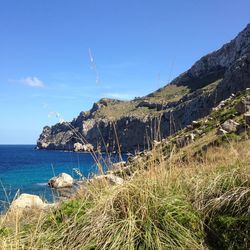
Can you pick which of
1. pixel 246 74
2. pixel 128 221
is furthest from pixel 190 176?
pixel 246 74

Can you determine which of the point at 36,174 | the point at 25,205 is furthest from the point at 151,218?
the point at 36,174

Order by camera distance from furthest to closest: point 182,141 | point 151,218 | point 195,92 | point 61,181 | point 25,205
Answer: point 195,92 < point 182,141 < point 61,181 < point 25,205 < point 151,218

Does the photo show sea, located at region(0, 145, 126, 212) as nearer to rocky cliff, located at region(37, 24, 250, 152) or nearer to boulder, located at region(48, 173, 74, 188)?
boulder, located at region(48, 173, 74, 188)

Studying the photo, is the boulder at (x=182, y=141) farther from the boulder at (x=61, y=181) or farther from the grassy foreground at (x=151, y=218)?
the grassy foreground at (x=151, y=218)

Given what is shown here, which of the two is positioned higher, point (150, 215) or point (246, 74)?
point (246, 74)

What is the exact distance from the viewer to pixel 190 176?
5820 mm

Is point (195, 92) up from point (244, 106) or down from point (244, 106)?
up

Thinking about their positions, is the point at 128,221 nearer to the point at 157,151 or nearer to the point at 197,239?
the point at 197,239

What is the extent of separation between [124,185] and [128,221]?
0.59 meters

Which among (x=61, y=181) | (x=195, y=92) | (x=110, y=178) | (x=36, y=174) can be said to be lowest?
(x=36, y=174)

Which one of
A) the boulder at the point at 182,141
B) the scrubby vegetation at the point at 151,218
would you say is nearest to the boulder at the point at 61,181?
the scrubby vegetation at the point at 151,218

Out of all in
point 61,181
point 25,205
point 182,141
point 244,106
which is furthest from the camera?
point 244,106

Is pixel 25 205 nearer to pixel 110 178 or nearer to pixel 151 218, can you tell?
pixel 110 178

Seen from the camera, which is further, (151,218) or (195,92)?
(195,92)
